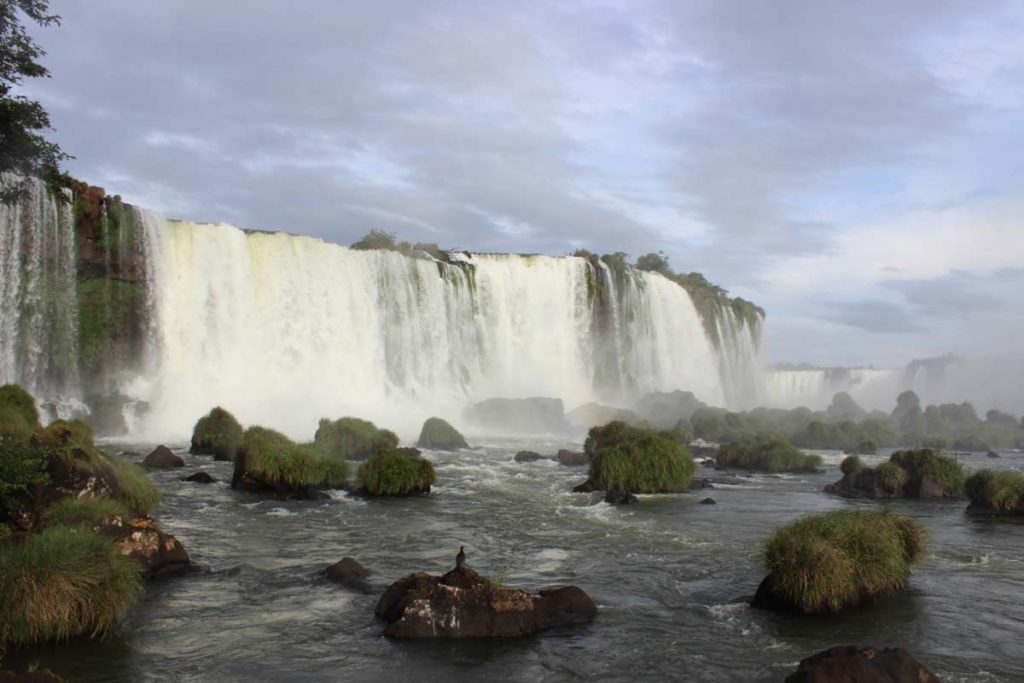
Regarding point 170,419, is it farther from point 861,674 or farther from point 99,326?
point 861,674

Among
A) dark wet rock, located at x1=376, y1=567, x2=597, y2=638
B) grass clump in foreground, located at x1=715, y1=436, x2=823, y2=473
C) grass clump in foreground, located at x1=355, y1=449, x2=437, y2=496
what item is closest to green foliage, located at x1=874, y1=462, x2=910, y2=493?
grass clump in foreground, located at x1=715, y1=436, x2=823, y2=473

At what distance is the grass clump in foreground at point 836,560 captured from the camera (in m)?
10.5

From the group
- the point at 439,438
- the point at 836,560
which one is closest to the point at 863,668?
the point at 836,560

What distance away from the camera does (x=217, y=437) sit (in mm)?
25922

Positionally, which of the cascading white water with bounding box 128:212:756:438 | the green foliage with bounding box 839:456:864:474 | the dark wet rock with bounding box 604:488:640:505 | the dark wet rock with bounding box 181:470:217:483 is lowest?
the dark wet rock with bounding box 604:488:640:505

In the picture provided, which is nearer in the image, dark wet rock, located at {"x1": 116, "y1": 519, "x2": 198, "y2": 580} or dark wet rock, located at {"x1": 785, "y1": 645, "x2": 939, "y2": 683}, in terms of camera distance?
dark wet rock, located at {"x1": 785, "y1": 645, "x2": 939, "y2": 683}

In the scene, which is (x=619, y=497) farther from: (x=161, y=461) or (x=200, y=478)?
(x=161, y=461)

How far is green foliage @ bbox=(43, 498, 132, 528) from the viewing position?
1097cm

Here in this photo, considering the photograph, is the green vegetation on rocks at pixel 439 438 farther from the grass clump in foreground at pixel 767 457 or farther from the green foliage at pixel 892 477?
the green foliage at pixel 892 477

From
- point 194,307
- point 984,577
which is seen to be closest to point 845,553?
point 984,577

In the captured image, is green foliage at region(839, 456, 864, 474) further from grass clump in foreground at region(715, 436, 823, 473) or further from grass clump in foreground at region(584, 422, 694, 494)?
grass clump in foreground at region(584, 422, 694, 494)

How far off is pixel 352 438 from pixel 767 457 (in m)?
14.8

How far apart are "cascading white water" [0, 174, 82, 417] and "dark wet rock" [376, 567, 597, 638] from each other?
28.1 meters

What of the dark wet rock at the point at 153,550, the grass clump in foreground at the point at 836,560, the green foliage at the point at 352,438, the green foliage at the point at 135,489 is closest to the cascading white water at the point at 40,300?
the green foliage at the point at 352,438
